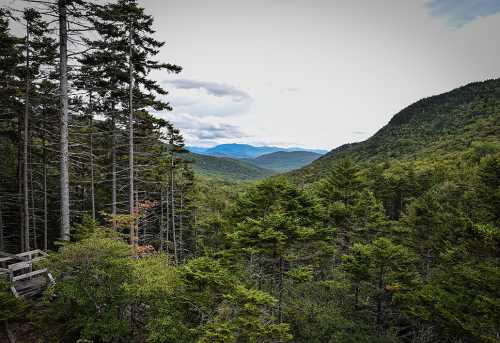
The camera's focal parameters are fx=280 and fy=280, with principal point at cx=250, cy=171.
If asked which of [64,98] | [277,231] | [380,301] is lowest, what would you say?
[380,301]

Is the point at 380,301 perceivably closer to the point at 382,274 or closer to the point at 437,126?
the point at 382,274

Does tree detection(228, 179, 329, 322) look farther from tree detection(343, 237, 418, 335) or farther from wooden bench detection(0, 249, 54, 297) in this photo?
wooden bench detection(0, 249, 54, 297)

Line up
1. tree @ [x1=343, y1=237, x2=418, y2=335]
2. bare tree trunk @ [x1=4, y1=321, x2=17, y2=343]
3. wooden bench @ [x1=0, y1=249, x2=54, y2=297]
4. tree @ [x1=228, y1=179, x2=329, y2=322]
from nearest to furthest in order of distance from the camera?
bare tree trunk @ [x1=4, y1=321, x2=17, y2=343] → wooden bench @ [x1=0, y1=249, x2=54, y2=297] → tree @ [x1=228, y1=179, x2=329, y2=322] → tree @ [x1=343, y1=237, x2=418, y2=335]

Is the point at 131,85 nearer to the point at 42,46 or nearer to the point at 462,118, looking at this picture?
the point at 42,46

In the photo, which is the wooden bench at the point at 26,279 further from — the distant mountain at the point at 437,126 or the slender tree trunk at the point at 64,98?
the distant mountain at the point at 437,126

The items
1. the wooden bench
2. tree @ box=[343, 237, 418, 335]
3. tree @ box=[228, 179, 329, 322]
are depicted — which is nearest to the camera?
the wooden bench

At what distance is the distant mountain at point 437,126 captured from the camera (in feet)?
276

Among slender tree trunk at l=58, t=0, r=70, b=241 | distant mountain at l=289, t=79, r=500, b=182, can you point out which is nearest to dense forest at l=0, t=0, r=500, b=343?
slender tree trunk at l=58, t=0, r=70, b=241

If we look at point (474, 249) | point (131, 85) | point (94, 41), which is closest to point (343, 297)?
point (474, 249)

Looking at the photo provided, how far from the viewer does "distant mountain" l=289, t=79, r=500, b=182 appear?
84.2 meters

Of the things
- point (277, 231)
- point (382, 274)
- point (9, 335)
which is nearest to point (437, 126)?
point (382, 274)

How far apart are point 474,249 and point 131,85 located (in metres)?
17.5

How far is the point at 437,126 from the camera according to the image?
383 ft

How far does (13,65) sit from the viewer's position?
582 inches
